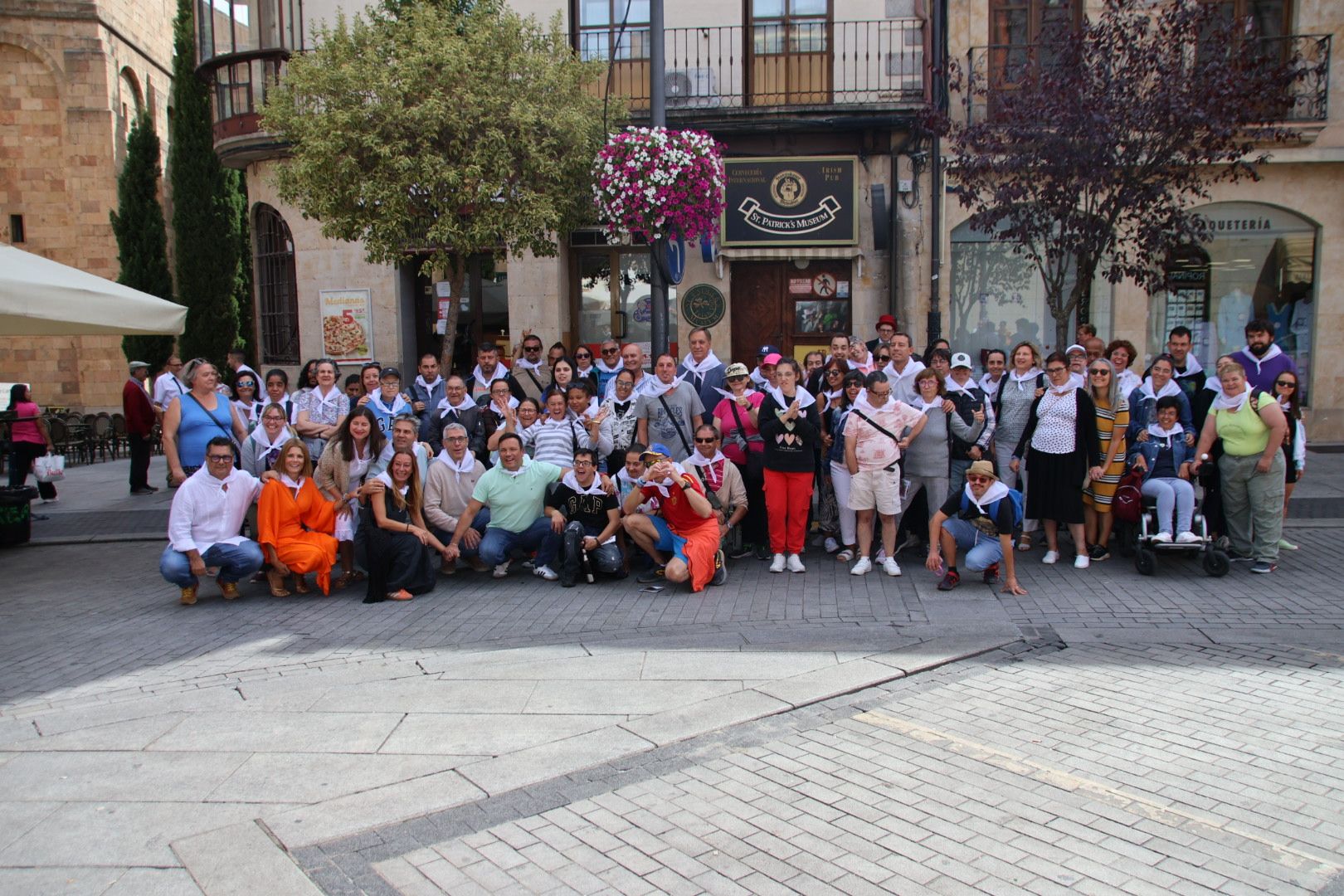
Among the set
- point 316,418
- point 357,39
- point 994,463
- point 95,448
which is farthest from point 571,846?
point 95,448

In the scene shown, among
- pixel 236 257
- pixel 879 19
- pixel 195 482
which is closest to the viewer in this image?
pixel 195 482

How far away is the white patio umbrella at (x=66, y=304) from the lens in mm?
8930

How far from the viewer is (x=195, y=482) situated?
8359mm

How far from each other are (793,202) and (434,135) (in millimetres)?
6644

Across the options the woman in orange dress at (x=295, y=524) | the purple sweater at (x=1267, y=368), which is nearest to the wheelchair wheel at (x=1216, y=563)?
the purple sweater at (x=1267, y=368)

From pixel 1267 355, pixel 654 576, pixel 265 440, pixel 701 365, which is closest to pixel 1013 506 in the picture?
pixel 654 576

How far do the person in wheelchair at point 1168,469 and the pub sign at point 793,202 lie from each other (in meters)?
7.72

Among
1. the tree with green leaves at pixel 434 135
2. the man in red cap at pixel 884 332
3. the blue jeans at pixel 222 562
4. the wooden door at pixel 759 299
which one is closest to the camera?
the blue jeans at pixel 222 562

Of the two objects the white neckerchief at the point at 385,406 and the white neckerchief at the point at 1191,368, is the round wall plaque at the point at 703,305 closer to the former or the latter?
the white neckerchief at the point at 385,406

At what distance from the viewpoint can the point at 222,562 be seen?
8.27 meters

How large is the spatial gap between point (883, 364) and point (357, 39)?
6.67 meters

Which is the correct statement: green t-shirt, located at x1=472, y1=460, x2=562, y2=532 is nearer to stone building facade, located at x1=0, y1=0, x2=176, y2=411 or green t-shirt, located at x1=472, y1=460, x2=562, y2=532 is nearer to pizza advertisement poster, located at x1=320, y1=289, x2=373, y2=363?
pizza advertisement poster, located at x1=320, y1=289, x2=373, y2=363

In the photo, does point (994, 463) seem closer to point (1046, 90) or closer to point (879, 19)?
point (1046, 90)

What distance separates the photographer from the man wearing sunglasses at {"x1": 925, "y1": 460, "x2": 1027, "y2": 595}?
791cm
